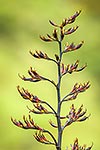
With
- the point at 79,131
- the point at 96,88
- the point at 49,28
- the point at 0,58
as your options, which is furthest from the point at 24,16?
the point at 79,131

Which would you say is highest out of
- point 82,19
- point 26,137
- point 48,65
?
point 82,19

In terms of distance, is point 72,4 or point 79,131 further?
point 72,4

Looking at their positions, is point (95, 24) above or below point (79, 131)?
above

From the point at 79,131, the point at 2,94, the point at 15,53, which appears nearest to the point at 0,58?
the point at 15,53

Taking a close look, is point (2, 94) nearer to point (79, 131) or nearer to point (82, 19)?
point (79, 131)

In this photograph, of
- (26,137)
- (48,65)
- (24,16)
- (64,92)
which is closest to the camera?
(26,137)

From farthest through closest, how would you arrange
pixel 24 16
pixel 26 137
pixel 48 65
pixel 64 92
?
pixel 24 16, pixel 48 65, pixel 64 92, pixel 26 137

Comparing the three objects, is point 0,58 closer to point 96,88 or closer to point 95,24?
point 96,88
